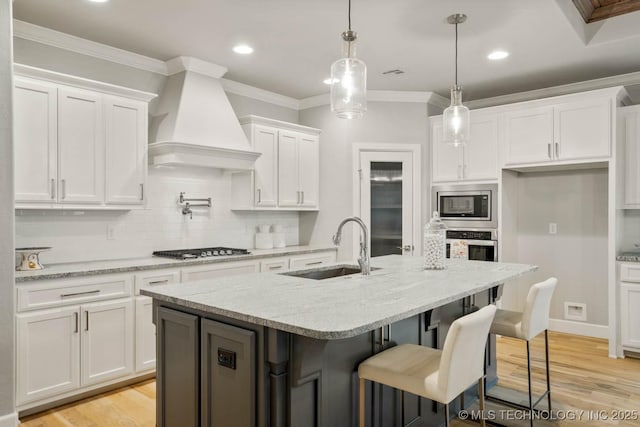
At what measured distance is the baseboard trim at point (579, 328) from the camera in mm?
4703

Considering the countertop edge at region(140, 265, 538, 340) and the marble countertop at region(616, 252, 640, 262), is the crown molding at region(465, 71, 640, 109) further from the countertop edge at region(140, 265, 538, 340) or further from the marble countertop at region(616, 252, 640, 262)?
the countertop edge at region(140, 265, 538, 340)

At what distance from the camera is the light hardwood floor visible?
2.90 m

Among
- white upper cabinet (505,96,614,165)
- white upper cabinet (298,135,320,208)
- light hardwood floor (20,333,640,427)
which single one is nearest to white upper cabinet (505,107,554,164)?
white upper cabinet (505,96,614,165)

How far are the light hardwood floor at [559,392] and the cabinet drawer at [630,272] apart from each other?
2.38 ft

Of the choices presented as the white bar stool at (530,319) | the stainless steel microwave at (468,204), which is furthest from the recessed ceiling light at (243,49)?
the white bar stool at (530,319)

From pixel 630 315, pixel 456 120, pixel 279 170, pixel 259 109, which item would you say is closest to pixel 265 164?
pixel 279 170

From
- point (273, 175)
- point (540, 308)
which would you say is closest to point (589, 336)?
point (540, 308)

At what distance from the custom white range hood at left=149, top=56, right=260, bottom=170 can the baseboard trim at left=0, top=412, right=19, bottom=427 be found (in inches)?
81.1

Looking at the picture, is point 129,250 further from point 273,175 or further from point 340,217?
point 340,217

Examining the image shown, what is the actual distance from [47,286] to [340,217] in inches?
125

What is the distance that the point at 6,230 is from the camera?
8.80ft

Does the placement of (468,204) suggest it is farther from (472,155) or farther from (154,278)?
(154,278)

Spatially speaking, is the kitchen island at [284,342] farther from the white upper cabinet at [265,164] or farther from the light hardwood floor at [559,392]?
the white upper cabinet at [265,164]

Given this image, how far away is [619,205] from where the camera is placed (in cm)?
423
